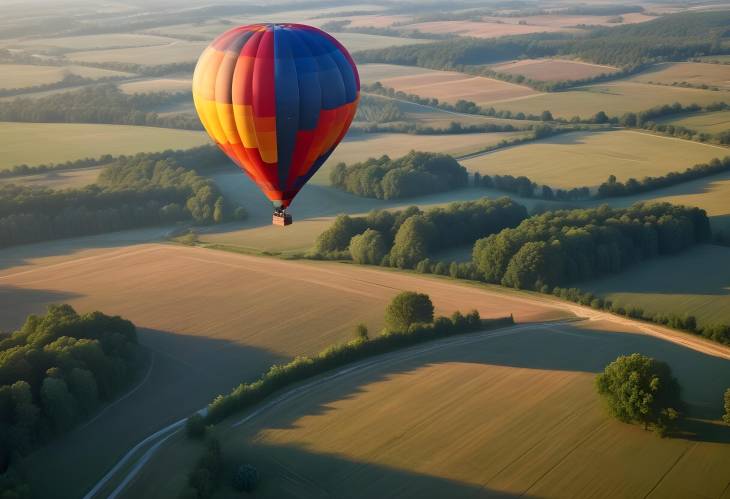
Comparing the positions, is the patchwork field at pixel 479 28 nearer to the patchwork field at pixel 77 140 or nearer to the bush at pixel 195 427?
the patchwork field at pixel 77 140

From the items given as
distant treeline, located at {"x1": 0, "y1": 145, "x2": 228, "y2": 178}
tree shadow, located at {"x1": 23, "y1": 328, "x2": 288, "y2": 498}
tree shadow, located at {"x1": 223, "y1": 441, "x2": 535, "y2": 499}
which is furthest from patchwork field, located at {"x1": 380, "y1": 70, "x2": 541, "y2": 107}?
tree shadow, located at {"x1": 223, "y1": 441, "x2": 535, "y2": 499}

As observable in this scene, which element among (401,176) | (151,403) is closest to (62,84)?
(401,176)

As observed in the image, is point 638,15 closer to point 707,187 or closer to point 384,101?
point 384,101

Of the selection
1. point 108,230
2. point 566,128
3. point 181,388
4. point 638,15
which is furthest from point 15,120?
point 638,15

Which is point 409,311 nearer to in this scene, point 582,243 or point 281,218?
Answer: point 281,218

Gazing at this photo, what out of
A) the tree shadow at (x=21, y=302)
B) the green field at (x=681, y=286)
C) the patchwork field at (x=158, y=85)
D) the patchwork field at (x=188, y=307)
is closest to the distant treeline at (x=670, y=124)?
the green field at (x=681, y=286)
